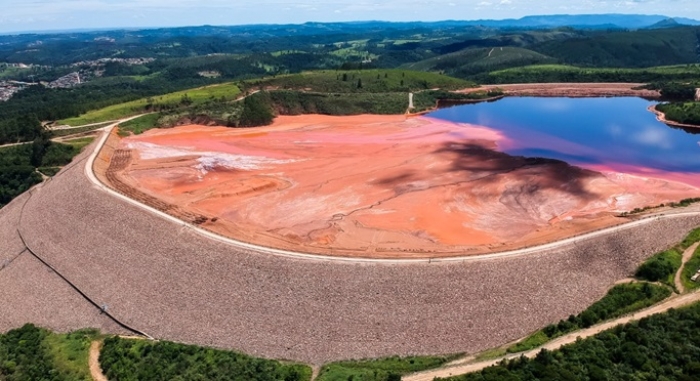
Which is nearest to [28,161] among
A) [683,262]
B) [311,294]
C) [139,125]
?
[139,125]

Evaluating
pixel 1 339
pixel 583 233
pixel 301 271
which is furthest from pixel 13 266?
pixel 583 233

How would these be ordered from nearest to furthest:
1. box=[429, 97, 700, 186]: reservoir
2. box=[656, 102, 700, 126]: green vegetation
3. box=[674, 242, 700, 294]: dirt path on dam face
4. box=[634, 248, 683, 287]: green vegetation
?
box=[674, 242, 700, 294]: dirt path on dam face
box=[634, 248, 683, 287]: green vegetation
box=[429, 97, 700, 186]: reservoir
box=[656, 102, 700, 126]: green vegetation

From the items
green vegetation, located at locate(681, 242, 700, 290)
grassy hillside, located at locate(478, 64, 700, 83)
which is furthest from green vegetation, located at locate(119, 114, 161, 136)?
grassy hillside, located at locate(478, 64, 700, 83)

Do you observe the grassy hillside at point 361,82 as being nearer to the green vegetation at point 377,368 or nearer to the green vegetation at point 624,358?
the green vegetation at point 377,368

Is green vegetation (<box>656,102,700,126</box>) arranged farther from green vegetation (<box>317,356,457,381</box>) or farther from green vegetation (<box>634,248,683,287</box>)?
green vegetation (<box>317,356,457,381</box>)

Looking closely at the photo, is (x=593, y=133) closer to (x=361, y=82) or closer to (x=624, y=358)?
(x=361, y=82)

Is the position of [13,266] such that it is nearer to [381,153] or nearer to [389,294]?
[389,294]
